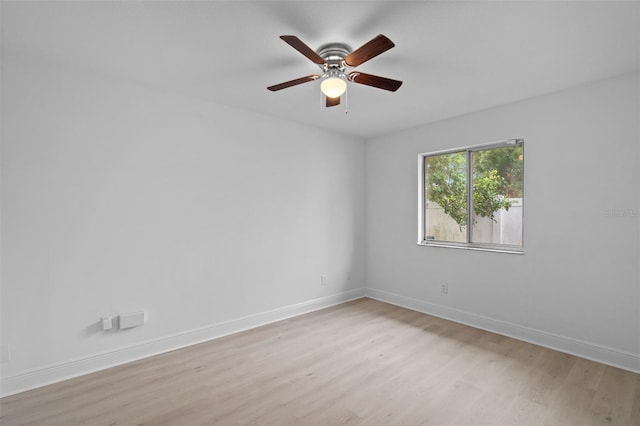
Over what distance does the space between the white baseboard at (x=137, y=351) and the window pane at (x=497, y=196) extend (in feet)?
7.65

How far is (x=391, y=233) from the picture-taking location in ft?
15.1

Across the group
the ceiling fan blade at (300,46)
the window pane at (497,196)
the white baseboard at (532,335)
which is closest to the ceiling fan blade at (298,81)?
the ceiling fan blade at (300,46)

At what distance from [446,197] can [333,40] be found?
8.97ft

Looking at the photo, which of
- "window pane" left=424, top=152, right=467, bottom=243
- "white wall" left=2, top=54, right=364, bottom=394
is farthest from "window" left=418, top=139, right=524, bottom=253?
"white wall" left=2, top=54, right=364, bottom=394

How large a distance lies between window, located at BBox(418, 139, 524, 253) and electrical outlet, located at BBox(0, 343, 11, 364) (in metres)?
4.18

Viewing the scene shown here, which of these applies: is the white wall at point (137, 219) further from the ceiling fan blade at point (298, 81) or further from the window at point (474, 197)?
the window at point (474, 197)

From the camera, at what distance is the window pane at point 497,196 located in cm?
346

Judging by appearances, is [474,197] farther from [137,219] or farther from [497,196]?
[137,219]

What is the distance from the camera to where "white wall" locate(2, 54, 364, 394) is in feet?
7.79

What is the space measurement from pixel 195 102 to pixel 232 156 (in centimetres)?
65

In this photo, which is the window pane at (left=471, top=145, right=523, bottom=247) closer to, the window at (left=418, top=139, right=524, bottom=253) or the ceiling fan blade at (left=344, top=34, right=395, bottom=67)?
the window at (left=418, top=139, right=524, bottom=253)

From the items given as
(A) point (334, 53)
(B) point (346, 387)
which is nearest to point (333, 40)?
(A) point (334, 53)

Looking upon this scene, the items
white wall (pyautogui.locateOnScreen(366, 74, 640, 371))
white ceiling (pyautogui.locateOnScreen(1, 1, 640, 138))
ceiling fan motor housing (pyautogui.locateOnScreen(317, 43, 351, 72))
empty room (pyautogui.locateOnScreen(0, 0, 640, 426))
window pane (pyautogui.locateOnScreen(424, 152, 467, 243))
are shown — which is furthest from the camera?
window pane (pyautogui.locateOnScreen(424, 152, 467, 243))

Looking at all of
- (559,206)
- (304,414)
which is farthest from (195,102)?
(559,206)
